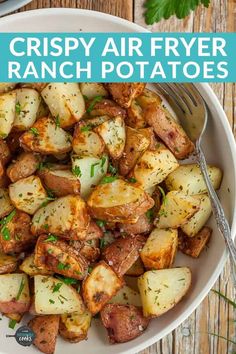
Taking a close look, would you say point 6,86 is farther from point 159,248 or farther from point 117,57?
point 159,248

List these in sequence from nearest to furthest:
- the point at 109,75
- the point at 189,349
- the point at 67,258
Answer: the point at 67,258 → the point at 109,75 → the point at 189,349

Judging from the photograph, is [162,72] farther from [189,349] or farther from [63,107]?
[189,349]

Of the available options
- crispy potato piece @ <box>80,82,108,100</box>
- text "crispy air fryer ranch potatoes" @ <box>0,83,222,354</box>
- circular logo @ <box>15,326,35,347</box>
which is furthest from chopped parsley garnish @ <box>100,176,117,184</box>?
circular logo @ <box>15,326,35,347</box>

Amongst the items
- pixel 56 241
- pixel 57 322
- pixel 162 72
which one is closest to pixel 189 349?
pixel 57 322

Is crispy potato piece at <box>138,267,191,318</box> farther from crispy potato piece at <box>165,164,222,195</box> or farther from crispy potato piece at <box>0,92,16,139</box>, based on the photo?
crispy potato piece at <box>0,92,16,139</box>

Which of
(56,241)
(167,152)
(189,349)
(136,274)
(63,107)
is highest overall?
(63,107)

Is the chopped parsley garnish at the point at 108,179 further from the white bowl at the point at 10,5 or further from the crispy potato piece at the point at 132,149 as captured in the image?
the white bowl at the point at 10,5
